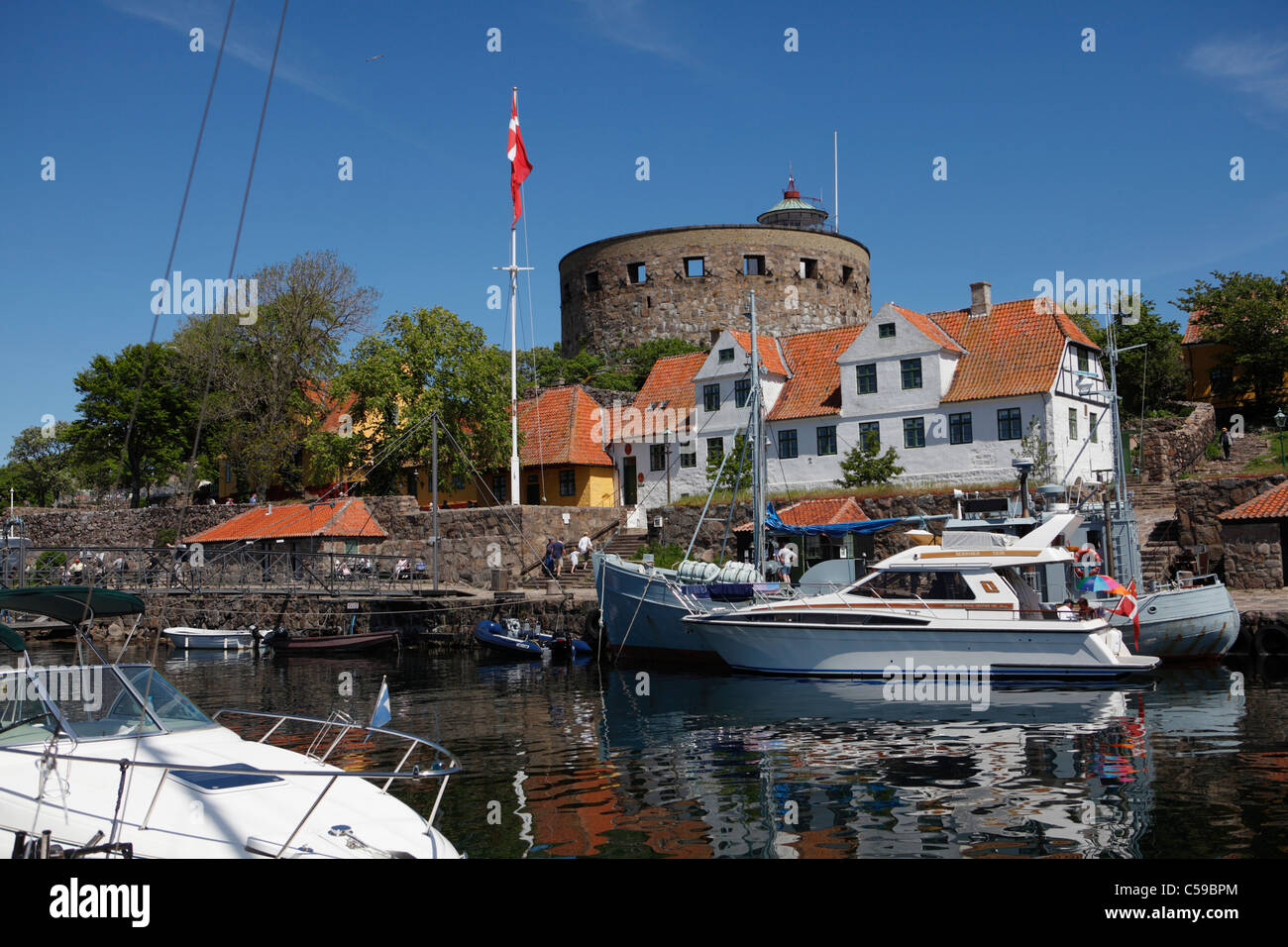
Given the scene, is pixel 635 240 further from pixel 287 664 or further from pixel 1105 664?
pixel 1105 664

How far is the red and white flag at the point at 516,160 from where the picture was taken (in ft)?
143

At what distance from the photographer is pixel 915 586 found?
24859mm

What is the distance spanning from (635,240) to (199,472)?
33.1m

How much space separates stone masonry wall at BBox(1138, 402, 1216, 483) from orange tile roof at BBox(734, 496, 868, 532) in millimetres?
10878

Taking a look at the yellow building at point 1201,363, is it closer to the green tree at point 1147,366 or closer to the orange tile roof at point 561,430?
the green tree at point 1147,366

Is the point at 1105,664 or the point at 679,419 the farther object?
the point at 679,419

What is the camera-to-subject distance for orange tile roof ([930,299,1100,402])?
39.9 m

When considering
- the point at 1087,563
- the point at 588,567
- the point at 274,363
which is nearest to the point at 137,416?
the point at 274,363

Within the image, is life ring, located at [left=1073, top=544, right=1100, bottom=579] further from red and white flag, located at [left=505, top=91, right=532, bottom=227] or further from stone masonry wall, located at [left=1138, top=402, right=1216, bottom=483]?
red and white flag, located at [left=505, top=91, right=532, bottom=227]

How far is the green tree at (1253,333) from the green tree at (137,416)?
2118 inches

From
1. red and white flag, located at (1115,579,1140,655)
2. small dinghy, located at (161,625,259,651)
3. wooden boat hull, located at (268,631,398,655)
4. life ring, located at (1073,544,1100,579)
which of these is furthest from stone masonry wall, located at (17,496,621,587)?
red and white flag, located at (1115,579,1140,655)

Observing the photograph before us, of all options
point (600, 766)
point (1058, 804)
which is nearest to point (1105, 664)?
point (1058, 804)

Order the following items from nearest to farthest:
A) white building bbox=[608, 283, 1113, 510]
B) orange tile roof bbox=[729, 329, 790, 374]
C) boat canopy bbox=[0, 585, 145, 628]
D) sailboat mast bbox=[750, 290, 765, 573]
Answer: boat canopy bbox=[0, 585, 145, 628], sailboat mast bbox=[750, 290, 765, 573], white building bbox=[608, 283, 1113, 510], orange tile roof bbox=[729, 329, 790, 374]
